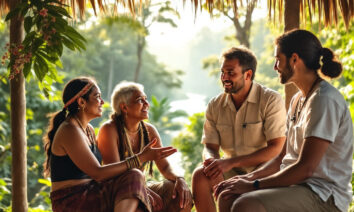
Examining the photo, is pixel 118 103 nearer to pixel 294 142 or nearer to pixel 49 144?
pixel 49 144

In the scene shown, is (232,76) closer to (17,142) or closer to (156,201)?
(156,201)

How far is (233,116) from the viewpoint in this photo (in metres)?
2.87

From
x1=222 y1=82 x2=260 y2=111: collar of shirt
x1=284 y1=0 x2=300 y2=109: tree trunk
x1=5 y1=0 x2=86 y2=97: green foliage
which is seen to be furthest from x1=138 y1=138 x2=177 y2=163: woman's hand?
x1=284 y1=0 x2=300 y2=109: tree trunk

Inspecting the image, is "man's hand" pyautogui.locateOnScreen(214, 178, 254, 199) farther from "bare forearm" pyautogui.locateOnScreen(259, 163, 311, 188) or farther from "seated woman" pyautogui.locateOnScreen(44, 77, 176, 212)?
"seated woman" pyautogui.locateOnScreen(44, 77, 176, 212)

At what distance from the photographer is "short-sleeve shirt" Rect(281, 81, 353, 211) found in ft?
6.36

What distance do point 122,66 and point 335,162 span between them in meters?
28.8

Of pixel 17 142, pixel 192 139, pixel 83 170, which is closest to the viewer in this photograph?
pixel 83 170

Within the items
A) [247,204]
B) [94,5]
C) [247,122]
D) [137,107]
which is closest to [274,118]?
[247,122]

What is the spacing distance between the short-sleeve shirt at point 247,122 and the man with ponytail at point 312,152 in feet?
2.01

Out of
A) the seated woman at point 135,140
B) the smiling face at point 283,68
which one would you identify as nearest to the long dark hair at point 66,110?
the seated woman at point 135,140

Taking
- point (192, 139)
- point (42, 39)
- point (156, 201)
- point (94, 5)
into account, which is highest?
point (94, 5)

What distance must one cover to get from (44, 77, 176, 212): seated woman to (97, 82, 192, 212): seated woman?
181 millimetres

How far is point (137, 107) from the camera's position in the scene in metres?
2.80

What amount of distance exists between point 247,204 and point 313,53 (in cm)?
73
